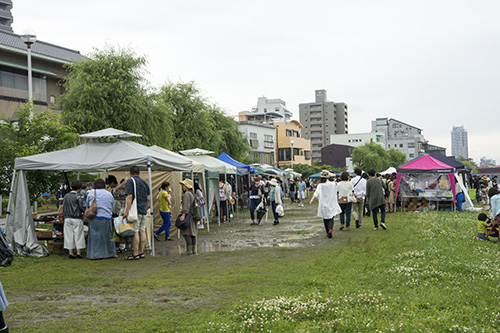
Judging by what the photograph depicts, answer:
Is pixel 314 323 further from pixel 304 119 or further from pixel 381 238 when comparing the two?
pixel 304 119

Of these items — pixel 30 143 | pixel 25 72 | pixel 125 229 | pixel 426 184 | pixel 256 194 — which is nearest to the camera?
pixel 125 229

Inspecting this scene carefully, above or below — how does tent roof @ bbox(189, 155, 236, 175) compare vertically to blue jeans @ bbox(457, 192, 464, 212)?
above

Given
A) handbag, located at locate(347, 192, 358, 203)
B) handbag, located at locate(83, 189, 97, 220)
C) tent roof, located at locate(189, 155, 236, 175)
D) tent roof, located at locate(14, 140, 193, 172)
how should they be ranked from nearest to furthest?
handbag, located at locate(83, 189, 97, 220) < tent roof, located at locate(14, 140, 193, 172) < handbag, located at locate(347, 192, 358, 203) < tent roof, located at locate(189, 155, 236, 175)

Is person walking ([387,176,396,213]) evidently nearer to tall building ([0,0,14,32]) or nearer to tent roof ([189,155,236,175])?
tent roof ([189,155,236,175])

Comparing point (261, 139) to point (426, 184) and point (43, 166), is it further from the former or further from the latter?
point (43, 166)

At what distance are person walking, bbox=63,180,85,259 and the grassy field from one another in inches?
15.9

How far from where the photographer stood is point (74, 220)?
39.3 feet

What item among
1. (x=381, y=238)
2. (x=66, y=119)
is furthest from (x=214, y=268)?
(x=66, y=119)

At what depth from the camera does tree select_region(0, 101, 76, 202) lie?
1450cm

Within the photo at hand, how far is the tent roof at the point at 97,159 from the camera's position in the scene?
12414 mm

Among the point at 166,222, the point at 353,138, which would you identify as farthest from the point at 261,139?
the point at 166,222

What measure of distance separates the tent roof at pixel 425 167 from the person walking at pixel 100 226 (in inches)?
627

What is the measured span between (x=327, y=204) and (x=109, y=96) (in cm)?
1471

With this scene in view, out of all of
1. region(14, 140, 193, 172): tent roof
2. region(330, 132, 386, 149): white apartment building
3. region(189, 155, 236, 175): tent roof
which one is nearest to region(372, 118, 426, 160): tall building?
region(330, 132, 386, 149): white apartment building
